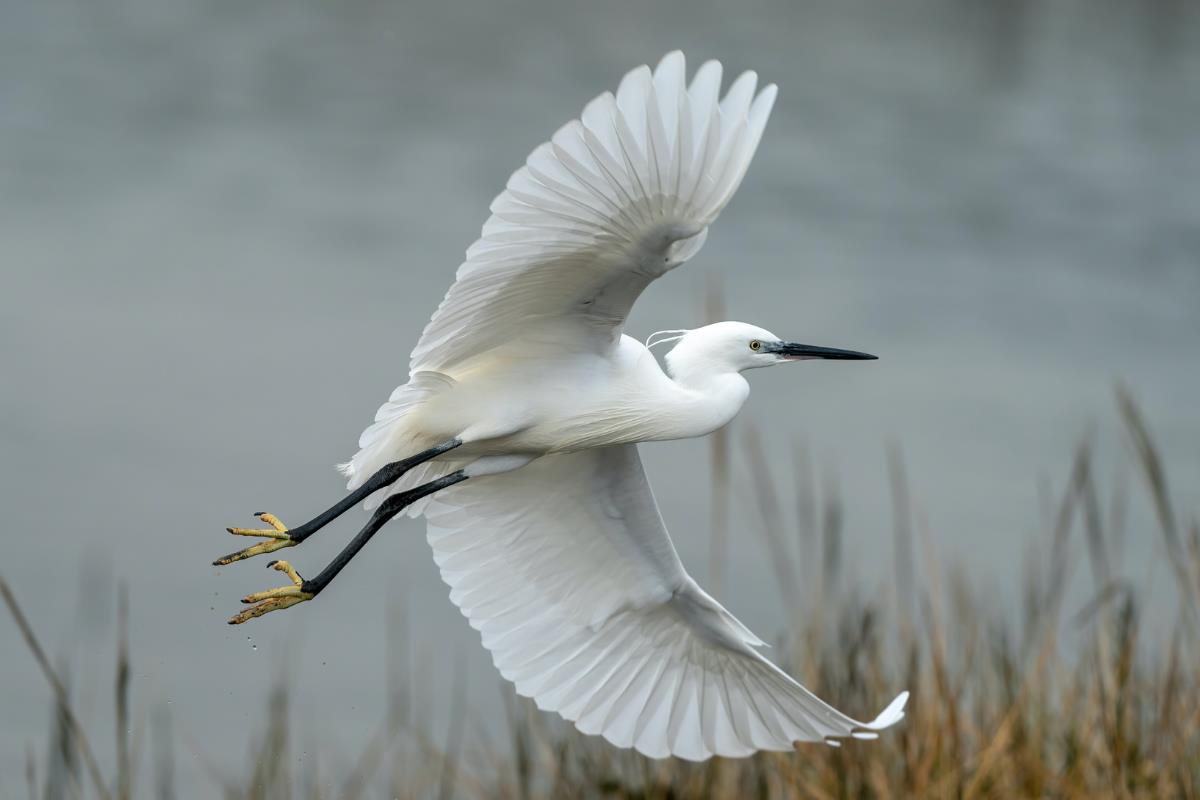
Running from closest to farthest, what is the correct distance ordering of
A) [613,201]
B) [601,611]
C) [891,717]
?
[613,201] → [891,717] → [601,611]

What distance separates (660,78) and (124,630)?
2079mm

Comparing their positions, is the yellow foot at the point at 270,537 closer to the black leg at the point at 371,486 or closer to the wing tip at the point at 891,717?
the black leg at the point at 371,486

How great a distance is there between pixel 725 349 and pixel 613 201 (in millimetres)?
953

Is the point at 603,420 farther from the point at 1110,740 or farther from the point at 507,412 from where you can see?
the point at 1110,740

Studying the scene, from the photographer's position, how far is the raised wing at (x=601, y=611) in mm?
4523

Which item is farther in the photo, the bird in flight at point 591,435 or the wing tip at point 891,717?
the wing tip at point 891,717

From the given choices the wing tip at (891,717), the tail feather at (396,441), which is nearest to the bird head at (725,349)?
the tail feather at (396,441)

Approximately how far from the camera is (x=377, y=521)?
4277 millimetres

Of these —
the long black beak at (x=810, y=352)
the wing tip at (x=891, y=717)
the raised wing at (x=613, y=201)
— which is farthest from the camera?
the long black beak at (x=810, y=352)

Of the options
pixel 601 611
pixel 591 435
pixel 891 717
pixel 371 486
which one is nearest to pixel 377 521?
pixel 371 486

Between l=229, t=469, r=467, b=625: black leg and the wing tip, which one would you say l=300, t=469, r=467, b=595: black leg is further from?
the wing tip

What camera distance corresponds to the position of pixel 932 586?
5180 millimetres

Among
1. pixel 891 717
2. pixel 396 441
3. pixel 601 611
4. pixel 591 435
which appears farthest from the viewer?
pixel 601 611

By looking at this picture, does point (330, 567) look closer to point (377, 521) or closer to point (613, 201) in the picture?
point (377, 521)
